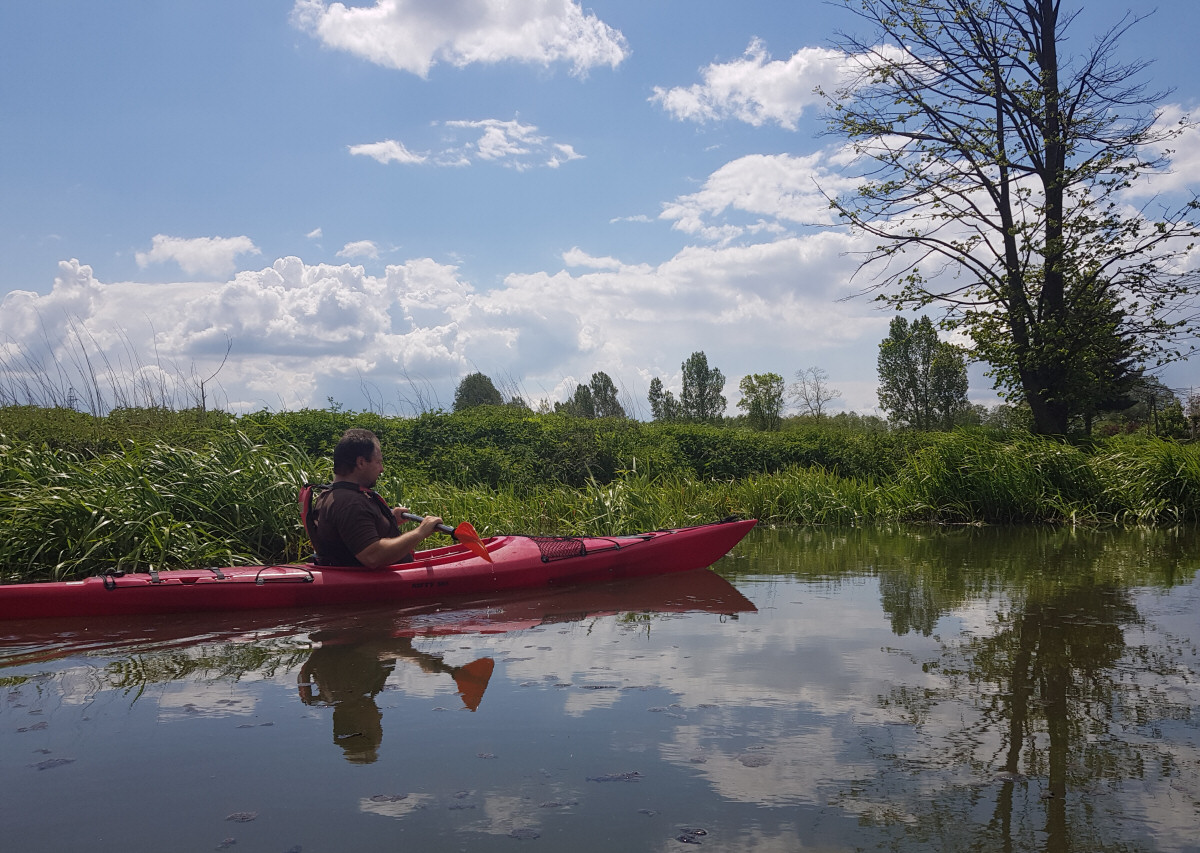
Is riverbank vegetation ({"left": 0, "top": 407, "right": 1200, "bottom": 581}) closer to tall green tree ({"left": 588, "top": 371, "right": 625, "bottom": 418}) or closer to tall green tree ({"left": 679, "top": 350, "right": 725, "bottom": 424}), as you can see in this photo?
tall green tree ({"left": 588, "top": 371, "right": 625, "bottom": 418})

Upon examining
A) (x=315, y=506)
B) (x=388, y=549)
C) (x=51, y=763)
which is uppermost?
(x=315, y=506)

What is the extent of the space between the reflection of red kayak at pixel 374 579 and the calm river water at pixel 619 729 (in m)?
0.15

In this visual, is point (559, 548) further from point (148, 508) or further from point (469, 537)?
point (148, 508)

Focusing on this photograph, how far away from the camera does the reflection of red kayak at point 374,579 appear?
185 inches

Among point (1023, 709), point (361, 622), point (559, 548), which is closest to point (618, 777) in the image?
point (1023, 709)

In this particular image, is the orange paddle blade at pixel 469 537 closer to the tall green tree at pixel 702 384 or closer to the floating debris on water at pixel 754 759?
the floating debris on water at pixel 754 759

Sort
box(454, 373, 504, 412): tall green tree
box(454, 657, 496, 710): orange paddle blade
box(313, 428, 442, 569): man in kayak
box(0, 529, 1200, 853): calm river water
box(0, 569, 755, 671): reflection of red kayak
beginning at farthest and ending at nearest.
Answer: box(454, 373, 504, 412): tall green tree < box(313, 428, 442, 569): man in kayak < box(0, 569, 755, 671): reflection of red kayak < box(454, 657, 496, 710): orange paddle blade < box(0, 529, 1200, 853): calm river water

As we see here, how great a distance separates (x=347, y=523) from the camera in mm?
5090

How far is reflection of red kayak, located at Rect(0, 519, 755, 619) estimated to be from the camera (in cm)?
470

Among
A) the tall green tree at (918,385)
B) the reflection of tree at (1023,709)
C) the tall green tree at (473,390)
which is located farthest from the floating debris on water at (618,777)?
A: the tall green tree at (918,385)

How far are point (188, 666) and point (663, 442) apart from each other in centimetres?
842

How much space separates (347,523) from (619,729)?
284cm

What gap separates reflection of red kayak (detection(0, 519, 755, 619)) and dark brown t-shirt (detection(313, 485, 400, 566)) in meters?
0.17

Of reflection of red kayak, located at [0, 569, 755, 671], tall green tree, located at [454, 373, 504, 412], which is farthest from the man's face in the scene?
tall green tree, located at [454, 373, 504, 412]
